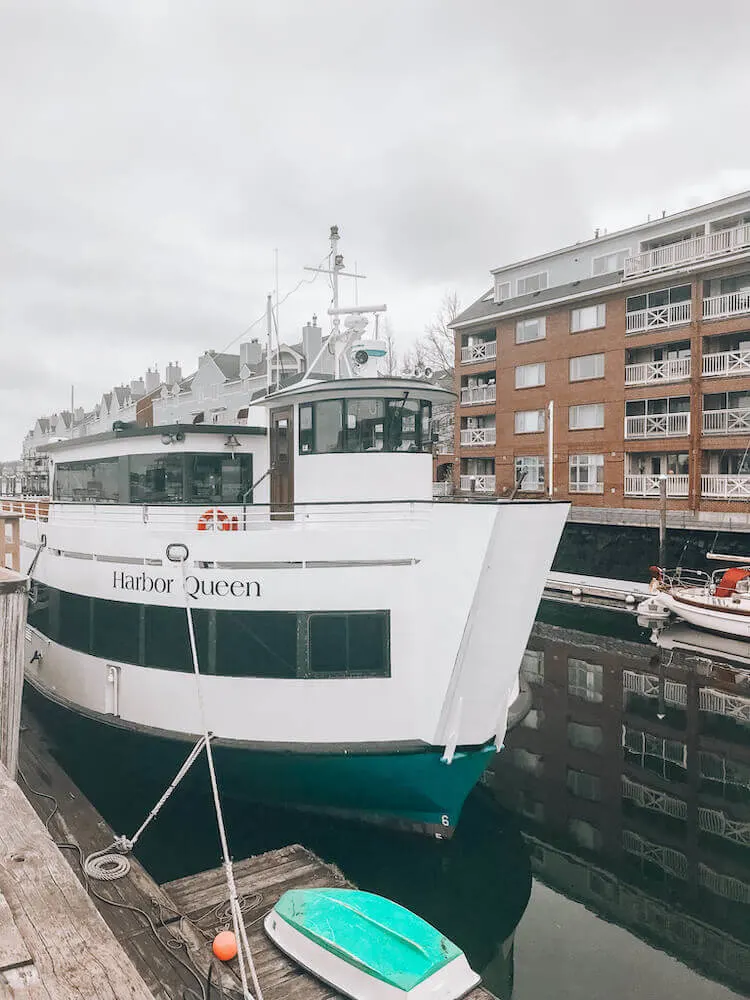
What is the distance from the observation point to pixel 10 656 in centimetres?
884

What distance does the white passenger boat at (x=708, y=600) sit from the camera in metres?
22.4

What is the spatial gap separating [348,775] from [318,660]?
156cm

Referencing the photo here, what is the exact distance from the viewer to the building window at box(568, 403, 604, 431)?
33.3m

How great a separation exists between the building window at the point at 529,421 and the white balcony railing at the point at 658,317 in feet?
20.2

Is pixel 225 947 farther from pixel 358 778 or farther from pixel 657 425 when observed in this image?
pixel 657 425

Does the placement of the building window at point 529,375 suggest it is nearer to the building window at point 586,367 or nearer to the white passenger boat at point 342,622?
the building window at point 586,367

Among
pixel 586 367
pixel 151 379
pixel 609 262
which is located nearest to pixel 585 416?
pixel 586 367

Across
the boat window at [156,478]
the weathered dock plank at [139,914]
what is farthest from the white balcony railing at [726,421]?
the weathered dock plank at [139,914]

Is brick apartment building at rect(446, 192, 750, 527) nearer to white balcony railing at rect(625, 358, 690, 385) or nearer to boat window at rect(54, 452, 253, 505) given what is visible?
white balcony railing at rect(625, 358, 690, 385)

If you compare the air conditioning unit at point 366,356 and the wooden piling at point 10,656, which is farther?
the air conditioning unit at point 366,356

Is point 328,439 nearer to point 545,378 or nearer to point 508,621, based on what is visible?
point 508,621

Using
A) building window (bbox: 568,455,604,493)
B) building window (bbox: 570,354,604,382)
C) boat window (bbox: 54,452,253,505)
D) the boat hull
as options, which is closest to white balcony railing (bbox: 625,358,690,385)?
building window (bbox: 570,354,604,382)

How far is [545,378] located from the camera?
117 ft

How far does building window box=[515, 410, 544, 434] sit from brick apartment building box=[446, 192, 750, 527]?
0.06m
